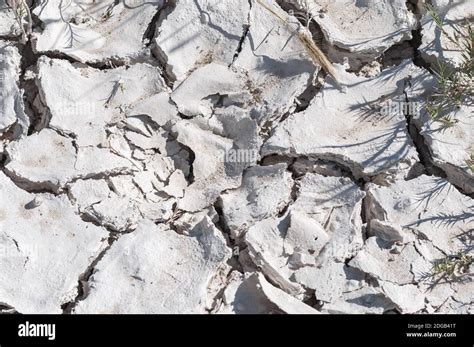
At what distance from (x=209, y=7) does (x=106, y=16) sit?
13.9 inches

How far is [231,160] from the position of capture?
8.66 feet

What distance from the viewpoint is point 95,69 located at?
276cm

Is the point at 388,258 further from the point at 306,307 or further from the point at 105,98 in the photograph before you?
the point at 105,98

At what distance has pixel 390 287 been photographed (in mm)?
2451

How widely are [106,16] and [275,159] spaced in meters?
0.77

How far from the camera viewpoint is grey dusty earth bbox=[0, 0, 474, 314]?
8.09 ft

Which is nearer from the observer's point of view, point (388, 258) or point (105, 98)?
point (388, 258)

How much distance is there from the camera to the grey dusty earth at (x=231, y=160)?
8.09 feet

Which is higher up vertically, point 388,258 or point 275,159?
point 275,159
